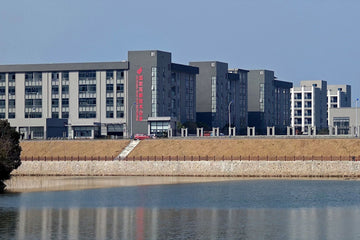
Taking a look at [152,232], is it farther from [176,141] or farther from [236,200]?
[176,141]

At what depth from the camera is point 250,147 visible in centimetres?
14038

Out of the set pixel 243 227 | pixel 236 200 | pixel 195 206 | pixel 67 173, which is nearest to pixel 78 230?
pixel 243 227

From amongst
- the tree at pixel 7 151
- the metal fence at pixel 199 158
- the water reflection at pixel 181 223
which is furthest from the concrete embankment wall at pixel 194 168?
the water reflection at pixel 181 223

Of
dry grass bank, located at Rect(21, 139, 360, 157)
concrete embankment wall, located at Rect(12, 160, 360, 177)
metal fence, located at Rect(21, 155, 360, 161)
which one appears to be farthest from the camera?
dry grass bank, located at Rect(21, 139, 360, 157)

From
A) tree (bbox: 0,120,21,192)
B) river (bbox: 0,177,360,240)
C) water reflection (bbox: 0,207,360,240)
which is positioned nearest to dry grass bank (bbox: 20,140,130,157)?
tree (bbox: 0,120,21,192)

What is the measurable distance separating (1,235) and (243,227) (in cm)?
1983

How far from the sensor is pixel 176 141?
→ 497ft

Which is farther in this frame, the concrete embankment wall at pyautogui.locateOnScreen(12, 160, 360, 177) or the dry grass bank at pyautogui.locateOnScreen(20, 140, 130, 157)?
the dry grass bank at pyautogui.locateOnScreen(20, 140, 130, 157)

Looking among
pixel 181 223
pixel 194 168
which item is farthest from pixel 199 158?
pixel 181 223

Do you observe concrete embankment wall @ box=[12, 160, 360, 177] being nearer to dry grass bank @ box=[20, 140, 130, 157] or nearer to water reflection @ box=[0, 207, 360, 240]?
dry grass bank @ box=[20, 140, 130, 157]

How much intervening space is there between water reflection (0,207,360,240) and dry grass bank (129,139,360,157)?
5855cm

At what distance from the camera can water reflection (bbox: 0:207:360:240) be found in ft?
200

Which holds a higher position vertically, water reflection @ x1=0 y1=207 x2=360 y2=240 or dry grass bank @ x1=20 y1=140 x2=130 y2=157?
dry grass bank @ x1=20 y1=140 x2=130 y2=157

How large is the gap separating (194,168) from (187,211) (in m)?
52.8
